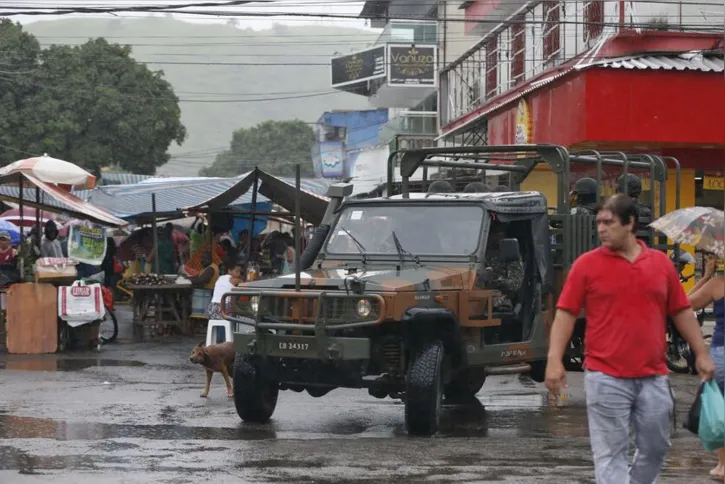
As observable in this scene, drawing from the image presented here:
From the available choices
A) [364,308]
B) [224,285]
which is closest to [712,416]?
[364,308]

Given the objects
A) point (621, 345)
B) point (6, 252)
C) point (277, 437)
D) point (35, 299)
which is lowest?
point (277, 437)

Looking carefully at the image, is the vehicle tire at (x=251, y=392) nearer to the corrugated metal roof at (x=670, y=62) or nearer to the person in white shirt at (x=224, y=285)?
the person in white shirt at (x=224, y=285)

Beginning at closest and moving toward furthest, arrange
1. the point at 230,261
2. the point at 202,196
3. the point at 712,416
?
the point at 712,416, the point at 202,196, the point at 230,261

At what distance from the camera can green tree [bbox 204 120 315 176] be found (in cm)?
10088

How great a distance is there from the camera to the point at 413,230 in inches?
451

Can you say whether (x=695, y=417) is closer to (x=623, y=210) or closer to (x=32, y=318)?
(x=623, y=210)

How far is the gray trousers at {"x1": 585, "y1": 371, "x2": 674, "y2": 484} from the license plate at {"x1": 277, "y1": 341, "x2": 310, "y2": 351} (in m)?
4.06

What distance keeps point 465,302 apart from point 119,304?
18.2 meters

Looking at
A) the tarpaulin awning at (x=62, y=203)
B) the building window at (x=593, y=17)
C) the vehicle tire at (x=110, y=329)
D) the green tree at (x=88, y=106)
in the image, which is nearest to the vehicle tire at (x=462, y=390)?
the vehicle tire at (x=110, y=329)

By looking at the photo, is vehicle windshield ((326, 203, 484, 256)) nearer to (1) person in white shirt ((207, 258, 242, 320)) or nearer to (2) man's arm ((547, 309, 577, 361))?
(1) person in white shirt ((207, 258, 242, 320))

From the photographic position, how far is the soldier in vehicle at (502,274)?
11.4 metres

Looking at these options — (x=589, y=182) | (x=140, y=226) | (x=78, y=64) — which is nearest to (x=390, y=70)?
(x=78, y=64)

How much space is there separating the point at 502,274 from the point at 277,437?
2840mm

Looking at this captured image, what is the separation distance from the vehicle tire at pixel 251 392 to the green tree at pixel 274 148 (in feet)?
278
